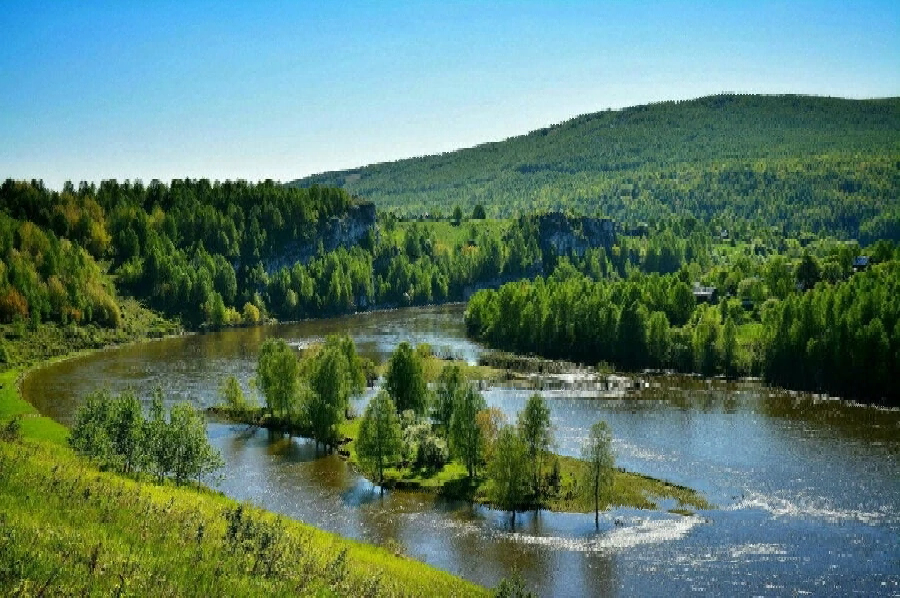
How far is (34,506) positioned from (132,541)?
7257 millimetres

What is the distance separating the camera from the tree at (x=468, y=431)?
7088 cm

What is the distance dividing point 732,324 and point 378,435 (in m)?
63.7

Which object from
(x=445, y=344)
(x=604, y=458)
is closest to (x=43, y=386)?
(x=445, y=344)

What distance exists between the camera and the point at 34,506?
4856 cm

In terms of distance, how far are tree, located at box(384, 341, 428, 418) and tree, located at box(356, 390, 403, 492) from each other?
11.7m

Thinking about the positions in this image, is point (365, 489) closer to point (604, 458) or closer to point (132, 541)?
point (604, 458)

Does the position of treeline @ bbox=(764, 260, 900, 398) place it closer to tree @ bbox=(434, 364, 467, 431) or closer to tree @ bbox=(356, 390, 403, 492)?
tree @ bbox=(434, 364, 467, 431)

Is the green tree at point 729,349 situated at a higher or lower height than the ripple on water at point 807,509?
higher

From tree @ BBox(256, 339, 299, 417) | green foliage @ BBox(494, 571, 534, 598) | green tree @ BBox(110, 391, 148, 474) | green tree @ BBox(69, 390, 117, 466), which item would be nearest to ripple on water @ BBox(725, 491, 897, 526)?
green foliage @ BBox(494, 571, 534, 598)

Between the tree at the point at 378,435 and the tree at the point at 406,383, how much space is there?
11.7m

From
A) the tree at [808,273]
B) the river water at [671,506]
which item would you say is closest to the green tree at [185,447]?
the river water at [671,506]

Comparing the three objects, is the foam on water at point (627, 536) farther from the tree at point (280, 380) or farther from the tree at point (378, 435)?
the tree at point (280, 380)

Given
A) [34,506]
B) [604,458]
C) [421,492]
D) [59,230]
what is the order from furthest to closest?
[59,230]
[421,492]
[604,458]
[34,506]

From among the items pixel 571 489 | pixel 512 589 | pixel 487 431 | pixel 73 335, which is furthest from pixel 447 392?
pixel 73 335
